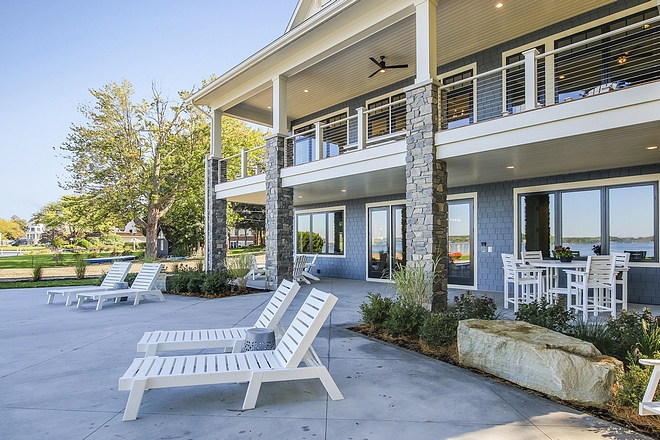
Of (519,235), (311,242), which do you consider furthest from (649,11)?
(311,242)

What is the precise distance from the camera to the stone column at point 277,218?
1093 cm

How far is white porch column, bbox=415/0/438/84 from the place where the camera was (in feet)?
23.8

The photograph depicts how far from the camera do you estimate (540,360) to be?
143 inches

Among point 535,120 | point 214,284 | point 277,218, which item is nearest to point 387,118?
point 277,218

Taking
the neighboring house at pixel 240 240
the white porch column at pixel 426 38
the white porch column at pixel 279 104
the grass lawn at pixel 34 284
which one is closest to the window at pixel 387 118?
the white porch column at pixel 279 104

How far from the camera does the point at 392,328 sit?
5586 mm

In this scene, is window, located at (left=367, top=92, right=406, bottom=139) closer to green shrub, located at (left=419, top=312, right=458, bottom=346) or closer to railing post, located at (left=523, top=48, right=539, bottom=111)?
railing post, located at (left=523, top=48, right=539, bottom=111)

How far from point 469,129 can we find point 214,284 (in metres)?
7.10

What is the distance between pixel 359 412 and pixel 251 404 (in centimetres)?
90

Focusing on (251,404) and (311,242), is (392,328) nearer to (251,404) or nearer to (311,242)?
(251,404)

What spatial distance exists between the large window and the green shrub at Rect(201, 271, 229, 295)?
7.66 metres

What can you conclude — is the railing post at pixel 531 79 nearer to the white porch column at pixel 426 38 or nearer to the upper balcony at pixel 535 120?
the upper balcony at pixel 535 120

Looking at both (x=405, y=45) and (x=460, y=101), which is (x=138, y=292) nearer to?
(x=405, y=45)

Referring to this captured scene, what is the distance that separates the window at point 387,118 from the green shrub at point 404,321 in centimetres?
741
